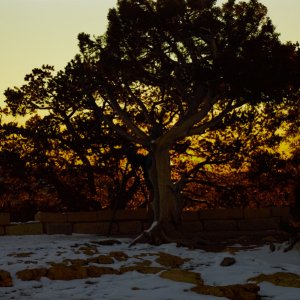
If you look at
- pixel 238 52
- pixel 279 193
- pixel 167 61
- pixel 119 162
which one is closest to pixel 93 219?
pixel 119 162

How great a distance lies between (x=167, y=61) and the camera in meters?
15.8

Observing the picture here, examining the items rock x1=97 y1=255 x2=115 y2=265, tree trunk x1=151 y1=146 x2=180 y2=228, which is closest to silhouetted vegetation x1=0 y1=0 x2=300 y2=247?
tree trunk x1=151 y1=146 x2=180 y2=228

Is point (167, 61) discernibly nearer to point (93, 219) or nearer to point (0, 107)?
point (93, 219)

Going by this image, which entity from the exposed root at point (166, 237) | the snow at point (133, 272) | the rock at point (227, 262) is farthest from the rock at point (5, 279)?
the exposed root at point (166, 237)

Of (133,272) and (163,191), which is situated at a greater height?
(163,191)

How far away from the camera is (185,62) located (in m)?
15.6

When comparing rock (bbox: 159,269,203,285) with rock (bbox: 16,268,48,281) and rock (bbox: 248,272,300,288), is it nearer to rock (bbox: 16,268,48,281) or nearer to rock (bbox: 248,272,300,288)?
rock (bbox: 248,272,300,288)

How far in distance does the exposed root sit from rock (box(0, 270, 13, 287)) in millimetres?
5612

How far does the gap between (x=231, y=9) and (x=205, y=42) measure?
Result: 124 cm

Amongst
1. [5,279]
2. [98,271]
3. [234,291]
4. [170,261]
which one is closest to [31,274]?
[5,279]

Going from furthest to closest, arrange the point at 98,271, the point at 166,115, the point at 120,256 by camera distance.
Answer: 1. the point at 166,115
2. the point at 120,256
3. the point at 98,271

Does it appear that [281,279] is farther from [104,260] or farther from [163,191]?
[163,191]

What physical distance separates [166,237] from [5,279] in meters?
6.87

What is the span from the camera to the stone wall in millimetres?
16828
